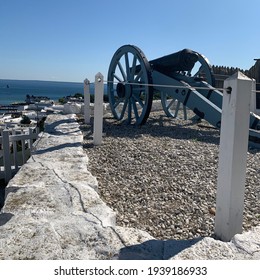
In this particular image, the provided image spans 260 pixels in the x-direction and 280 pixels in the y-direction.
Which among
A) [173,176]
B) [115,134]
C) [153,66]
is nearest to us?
[173,176]

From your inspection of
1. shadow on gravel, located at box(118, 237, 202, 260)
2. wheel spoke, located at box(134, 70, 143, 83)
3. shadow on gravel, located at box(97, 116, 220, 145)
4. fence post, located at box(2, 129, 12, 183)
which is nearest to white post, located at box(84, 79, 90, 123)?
shadow on gravel, located at box(97, 116, 220, 145)

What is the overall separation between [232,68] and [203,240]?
10946 mm

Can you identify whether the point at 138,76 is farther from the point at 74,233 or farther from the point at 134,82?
the point at 74,233

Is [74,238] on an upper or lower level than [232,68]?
lower

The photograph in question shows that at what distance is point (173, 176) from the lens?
11.2ft

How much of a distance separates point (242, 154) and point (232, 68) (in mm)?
10575

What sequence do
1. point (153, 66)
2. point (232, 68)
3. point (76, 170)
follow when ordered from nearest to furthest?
point (76, 170) → point (153, 66) → point (232, 68)

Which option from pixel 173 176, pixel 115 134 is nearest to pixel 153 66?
pixel 115 134

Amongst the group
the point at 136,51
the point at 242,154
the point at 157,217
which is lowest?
the point at 157,217

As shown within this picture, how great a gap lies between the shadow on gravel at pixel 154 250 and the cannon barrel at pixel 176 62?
19.3ft

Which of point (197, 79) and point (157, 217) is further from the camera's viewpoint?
point (197, 79)

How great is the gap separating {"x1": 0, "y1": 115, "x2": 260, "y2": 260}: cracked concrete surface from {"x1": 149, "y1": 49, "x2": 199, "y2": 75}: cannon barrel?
514 cm

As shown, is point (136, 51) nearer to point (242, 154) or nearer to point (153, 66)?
point (153, 66)

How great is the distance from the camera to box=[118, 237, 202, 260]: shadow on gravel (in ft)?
5.14
